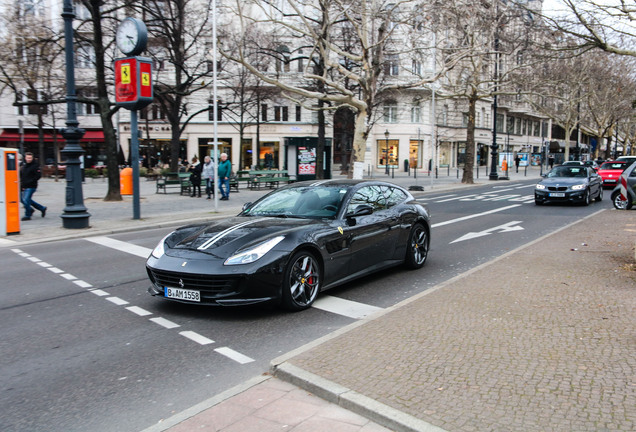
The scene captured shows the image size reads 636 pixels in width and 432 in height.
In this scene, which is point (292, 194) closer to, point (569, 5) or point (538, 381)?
point (538, 381)

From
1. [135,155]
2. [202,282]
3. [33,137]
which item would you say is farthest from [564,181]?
[33,137]

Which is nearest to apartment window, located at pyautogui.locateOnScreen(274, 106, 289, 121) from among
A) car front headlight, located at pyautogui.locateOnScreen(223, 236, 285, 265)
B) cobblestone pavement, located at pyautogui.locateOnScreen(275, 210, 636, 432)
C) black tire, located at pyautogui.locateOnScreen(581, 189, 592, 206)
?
black tire, located at pyautogui.locateOnScreen(581, 189, 592, 206)

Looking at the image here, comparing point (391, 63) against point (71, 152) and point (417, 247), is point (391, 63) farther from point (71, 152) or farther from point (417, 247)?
point (417, 247)

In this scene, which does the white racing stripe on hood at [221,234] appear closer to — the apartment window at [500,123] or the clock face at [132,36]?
the clock face at [132,36]

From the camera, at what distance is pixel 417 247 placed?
880cm

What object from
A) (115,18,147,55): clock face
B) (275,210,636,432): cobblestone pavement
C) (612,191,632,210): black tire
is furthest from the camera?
(612,191,632,210): black tire

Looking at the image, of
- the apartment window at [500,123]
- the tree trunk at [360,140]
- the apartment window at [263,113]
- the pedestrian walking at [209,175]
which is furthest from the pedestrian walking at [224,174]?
the apartment window at [500,123]

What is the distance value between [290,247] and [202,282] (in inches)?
41.2

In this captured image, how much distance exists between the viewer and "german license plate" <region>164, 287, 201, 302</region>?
5880mm

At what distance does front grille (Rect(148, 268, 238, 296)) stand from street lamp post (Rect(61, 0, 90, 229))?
8.75 meters

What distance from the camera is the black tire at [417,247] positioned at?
859 cm

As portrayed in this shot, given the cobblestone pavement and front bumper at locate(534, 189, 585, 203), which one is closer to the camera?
the cobblestone pavement

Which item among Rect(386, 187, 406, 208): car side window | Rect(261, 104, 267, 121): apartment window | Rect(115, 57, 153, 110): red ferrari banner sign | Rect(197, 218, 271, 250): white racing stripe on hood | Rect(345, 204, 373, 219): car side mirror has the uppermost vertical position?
Rect(261, 104, 267, 121): apartment window

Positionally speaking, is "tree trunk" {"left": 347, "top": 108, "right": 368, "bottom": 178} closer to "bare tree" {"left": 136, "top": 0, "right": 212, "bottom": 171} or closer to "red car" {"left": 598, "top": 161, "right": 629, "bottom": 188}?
"bare tree" {"left": 136, "top": 0, "right": 212, "bottom": 171}
